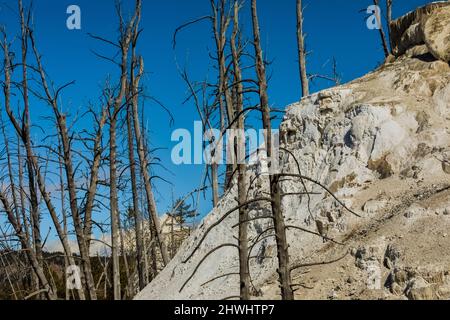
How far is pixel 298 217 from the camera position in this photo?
1328 cm

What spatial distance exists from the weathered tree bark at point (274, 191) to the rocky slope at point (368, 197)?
4.04m

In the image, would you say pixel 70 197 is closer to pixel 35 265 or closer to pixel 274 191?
pixel 35 265

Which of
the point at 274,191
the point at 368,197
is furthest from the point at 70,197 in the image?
the point at 368,197

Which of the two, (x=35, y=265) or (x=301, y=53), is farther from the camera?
(x=301, y=53)

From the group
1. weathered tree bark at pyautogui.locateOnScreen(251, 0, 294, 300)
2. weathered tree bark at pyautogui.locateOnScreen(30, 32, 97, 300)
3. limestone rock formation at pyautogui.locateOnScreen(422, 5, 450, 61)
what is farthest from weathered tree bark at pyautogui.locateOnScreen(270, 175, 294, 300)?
limestone rock formation at pyautogui.locateOnScreen(422, 5, 450, 61)

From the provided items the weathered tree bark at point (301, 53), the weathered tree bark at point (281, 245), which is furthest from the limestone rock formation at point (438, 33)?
the weathered tree bark at point (281, 245)

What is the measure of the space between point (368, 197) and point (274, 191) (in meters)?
7.32

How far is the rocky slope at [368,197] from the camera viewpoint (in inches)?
379

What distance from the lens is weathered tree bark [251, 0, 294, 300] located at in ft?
17.4

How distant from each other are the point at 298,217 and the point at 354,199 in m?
1.58

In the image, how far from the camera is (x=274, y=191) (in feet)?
17.9

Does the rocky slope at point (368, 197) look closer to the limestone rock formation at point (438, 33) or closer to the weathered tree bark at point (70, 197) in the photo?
Result: the limestone rock formation at point (438, 33)
